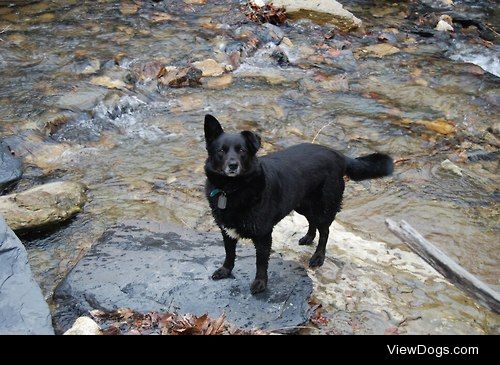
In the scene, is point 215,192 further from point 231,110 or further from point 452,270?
point 231,110

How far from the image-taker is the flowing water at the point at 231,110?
23.2ft

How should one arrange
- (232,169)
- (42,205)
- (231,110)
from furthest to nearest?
(231,110) < (42,205) < (232,169)

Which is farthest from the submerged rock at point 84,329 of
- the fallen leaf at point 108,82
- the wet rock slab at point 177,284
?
the fallen leaf at point 108,82

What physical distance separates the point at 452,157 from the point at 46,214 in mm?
5773

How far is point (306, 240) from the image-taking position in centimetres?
608

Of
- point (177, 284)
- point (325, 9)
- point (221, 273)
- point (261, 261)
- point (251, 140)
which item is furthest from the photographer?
point (325, 9)

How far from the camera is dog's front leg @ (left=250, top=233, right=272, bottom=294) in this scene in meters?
4.93

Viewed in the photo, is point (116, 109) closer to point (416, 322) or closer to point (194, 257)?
point (194, 257)

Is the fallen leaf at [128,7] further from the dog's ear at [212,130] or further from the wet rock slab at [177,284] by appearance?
the dog's ear at [212,130]

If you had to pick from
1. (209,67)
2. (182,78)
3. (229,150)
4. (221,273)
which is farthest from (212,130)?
(209,67)

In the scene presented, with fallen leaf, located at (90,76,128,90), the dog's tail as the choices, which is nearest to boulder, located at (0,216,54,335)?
the dog's tail

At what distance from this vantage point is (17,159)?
7.93 metres
